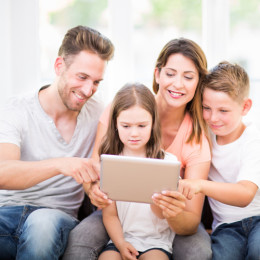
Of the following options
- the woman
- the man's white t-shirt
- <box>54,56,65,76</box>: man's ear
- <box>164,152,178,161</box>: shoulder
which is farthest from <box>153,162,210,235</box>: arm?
<box>54,56,65,76</box>: man's ear

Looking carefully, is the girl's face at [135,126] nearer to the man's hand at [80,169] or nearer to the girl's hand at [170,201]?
the man's hand at [80,169]

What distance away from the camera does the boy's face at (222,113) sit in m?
1.86

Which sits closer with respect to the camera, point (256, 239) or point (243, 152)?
point (256, 239)

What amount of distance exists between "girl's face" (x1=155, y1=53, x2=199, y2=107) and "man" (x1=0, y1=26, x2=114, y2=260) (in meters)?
0.36

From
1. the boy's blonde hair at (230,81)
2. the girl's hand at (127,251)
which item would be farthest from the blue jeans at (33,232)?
the boy's blonde hair at (230,81)

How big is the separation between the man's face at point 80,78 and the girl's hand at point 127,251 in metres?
0.76

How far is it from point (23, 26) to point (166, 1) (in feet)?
3.51

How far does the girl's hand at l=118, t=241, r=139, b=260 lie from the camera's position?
159cm

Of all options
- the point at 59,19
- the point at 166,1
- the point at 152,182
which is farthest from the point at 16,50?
the point at 152,182

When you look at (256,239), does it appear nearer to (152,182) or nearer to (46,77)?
(152,182)

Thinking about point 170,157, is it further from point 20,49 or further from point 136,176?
point 20,49

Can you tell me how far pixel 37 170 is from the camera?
1.69 meters

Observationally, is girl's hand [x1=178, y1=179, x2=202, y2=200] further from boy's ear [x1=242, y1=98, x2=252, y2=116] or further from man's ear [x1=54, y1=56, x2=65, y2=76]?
man's ear [x1=54, y1=56, x2=65, y2=76]

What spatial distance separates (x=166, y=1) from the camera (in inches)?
110
